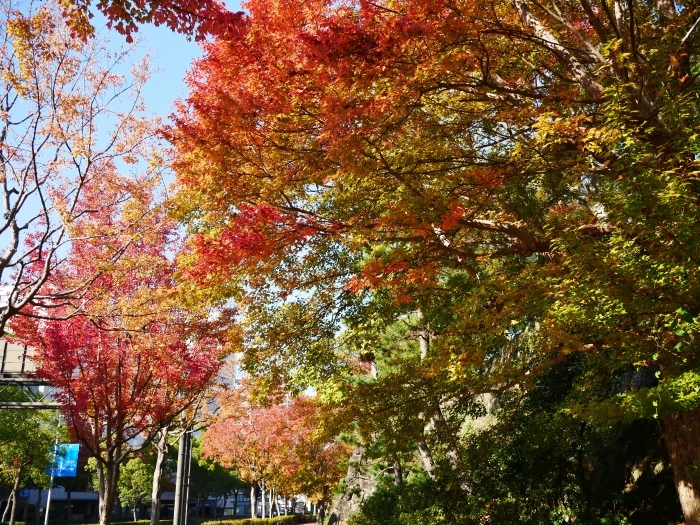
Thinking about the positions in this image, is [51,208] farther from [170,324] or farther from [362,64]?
[170,324]

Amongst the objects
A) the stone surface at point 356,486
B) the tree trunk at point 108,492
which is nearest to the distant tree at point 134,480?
the stone surface at point 356,486

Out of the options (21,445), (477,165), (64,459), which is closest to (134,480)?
(64,459)

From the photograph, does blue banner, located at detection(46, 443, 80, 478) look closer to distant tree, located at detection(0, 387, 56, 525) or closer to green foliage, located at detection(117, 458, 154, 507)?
distant tree, located at detection(0, 387, 56, 525)

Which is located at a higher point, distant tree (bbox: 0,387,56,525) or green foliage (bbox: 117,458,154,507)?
distant tree (bbox: 0,387,56,525)

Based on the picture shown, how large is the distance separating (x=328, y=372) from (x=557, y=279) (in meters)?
5.20

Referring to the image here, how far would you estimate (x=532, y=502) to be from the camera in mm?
9430

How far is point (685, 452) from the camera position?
696 centimetres

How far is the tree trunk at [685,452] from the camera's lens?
6.77m

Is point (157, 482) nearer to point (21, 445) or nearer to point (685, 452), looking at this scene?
point (685, 452)

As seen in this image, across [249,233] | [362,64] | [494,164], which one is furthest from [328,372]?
[362,64]

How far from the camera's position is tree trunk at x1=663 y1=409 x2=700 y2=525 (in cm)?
677

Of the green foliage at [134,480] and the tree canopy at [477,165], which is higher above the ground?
the tree canopy at [477,165]

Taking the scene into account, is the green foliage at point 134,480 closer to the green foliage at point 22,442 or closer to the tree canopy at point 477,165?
the green foliage at point 22,442

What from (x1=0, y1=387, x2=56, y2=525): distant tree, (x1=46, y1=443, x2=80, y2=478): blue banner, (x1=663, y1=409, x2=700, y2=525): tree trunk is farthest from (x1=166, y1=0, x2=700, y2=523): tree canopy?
(x1=46, y1=443, x2=80, y2=478): blue banner
